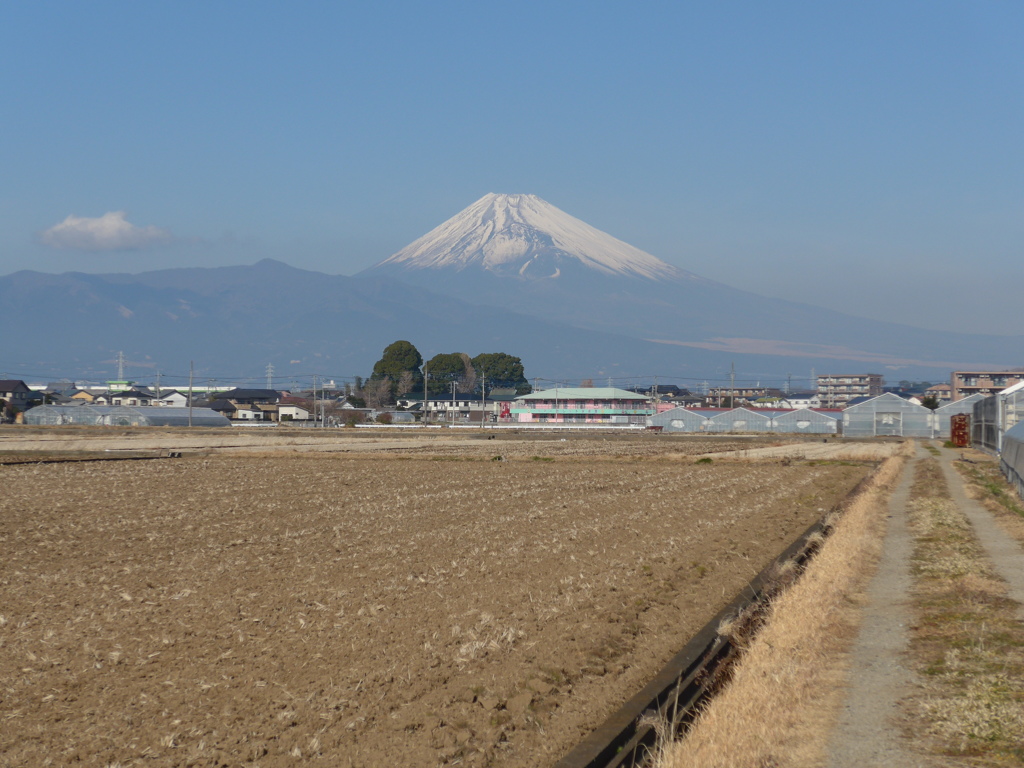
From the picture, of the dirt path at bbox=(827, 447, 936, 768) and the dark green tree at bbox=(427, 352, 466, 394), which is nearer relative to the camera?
the dirt path at bbox=(827, 447, 936, 768)

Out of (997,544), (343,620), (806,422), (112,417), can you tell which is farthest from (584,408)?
(343,620)

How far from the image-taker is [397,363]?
150m

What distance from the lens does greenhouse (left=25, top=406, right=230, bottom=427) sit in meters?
91.3

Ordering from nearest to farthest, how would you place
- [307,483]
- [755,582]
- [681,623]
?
[681,623] → [755,582] → [307,483]

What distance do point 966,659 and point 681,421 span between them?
8972cm

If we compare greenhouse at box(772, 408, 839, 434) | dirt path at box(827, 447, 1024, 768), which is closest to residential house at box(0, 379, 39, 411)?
greenhouse at box(772, 408, 839, 434)

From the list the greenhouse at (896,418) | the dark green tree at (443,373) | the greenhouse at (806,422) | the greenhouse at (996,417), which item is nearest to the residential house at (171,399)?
the dark green tree at (443,373)

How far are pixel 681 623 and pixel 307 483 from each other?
60.8ft

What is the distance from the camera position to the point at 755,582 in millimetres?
11406

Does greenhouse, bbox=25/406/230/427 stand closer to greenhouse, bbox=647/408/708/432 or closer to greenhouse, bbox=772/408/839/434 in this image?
greenhouse, bbox=647/408/708/432

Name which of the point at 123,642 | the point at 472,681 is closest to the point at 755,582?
the point at 472,681

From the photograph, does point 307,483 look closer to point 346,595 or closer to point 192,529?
point 192,529

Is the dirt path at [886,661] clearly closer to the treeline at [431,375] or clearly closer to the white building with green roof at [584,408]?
the white building with green roof at [584,408]

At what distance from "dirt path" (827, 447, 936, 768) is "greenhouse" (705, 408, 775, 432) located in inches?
3190
